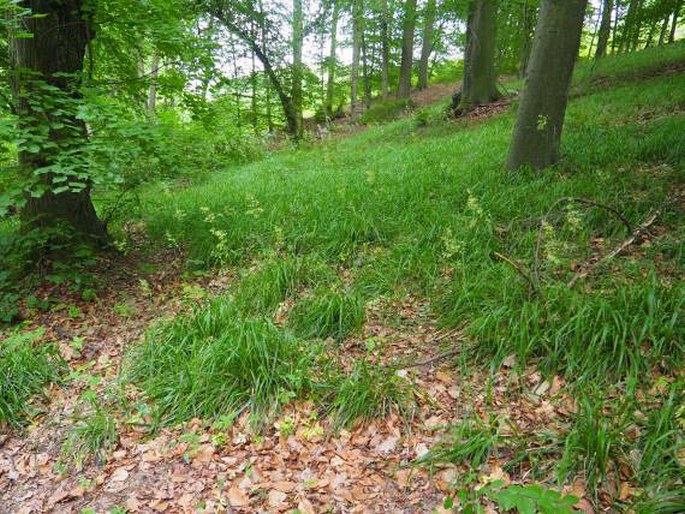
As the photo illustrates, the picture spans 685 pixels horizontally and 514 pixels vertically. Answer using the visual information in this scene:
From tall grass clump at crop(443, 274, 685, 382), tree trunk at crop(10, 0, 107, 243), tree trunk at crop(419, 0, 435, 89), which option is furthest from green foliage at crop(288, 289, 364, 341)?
tree trunk at crop(419, 0, 435, 89)

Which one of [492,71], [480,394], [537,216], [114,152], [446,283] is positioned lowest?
[480,394]

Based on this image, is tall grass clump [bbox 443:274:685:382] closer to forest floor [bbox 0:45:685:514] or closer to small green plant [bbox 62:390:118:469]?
forest floor [bbox 0:45:685:514]

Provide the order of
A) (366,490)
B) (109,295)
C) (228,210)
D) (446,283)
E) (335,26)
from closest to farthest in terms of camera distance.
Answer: (366,490), (446,283), (109,295), (228,210), (335,26)

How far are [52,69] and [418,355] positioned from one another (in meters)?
5.29

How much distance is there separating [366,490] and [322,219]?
3721 mm

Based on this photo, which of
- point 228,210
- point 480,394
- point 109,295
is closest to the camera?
point 480,394

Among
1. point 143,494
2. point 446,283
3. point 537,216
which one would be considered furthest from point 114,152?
point 537,216

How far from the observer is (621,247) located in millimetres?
4051

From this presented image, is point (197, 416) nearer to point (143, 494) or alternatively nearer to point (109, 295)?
point (143, 494)

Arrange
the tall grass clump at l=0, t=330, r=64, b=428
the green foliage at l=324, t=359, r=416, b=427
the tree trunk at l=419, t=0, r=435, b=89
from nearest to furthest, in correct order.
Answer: the green foliage at l=324, t=359, r=416, b=427 < the tall grass clump at l=0, t=330, r=64, b=428 < the tree trunk at l=419, t=0, r=435, b=89

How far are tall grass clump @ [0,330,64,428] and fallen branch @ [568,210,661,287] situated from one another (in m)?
4.76

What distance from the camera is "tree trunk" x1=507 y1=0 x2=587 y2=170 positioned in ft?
17.3

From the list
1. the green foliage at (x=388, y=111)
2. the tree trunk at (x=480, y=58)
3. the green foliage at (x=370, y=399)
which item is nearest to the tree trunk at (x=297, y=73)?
the green foliage at (x=388, y=111)

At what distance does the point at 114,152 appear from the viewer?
450cm
